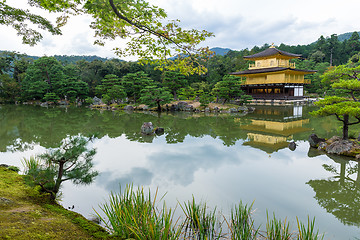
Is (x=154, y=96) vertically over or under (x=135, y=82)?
under

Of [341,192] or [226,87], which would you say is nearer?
[341,192]

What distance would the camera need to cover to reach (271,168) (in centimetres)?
564

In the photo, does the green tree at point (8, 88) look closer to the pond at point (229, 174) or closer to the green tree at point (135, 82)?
the green tree at point (135, 82)

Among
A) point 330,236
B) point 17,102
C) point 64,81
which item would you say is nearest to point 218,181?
point 330,236

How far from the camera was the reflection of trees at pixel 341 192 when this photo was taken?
11.8 ft

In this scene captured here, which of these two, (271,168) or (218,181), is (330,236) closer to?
(218,181)

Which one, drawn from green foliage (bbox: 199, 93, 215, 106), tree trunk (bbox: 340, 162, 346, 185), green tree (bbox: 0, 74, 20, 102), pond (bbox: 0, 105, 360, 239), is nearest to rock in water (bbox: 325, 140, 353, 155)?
pond (bbox: 0, 105, 360, 239)

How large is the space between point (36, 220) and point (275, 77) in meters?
26.0

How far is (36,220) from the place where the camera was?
8.17 ft

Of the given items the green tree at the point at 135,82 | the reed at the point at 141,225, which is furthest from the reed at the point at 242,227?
the green tree at the point at 135,82

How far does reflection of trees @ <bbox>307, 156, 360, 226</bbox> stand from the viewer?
11.8 feet

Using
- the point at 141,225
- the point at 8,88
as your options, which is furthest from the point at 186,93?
the point at 8,88

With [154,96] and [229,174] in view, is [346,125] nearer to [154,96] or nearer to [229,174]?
[229,174]

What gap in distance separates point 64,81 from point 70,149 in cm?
2658
